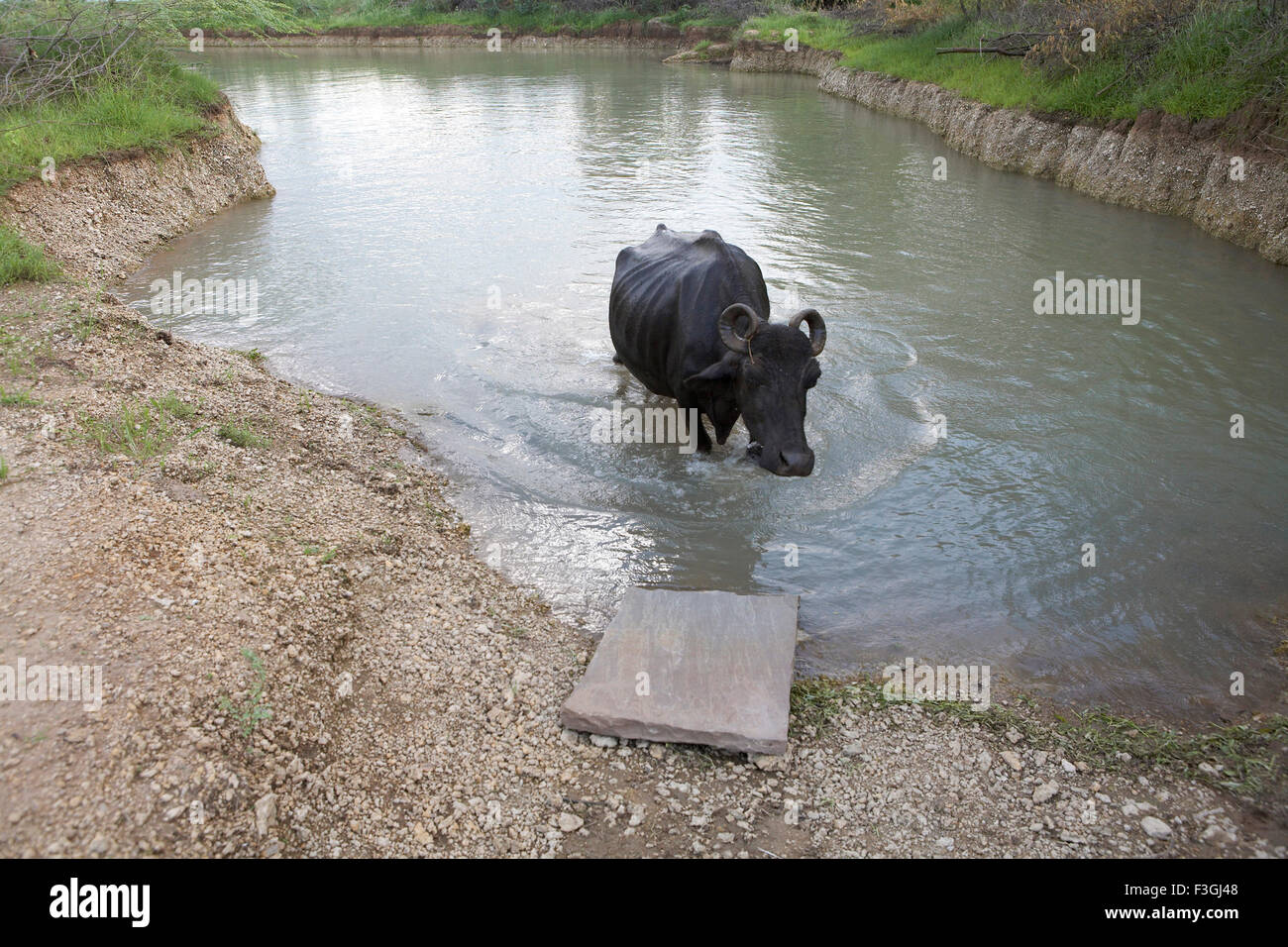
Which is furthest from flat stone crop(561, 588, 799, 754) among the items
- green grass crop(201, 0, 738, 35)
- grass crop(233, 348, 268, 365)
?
green grass crop(201, 0, 738, 35)

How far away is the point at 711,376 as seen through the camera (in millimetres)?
6520

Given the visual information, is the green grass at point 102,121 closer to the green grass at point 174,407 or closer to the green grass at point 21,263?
the green grass at point 21,263

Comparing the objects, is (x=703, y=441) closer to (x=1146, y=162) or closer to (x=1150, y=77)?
(x=1146, y=162)

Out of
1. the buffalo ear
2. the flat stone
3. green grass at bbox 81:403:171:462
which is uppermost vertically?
the buffalo ear

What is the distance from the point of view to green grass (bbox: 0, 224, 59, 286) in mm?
8844

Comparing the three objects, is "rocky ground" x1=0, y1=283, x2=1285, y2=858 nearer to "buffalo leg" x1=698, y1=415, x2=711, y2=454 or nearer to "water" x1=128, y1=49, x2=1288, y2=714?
"water" x1=128, y1=49, x2=1288, y2=714

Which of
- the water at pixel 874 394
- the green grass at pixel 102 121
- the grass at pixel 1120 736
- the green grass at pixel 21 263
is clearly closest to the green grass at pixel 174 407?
the water at pixel 874 394

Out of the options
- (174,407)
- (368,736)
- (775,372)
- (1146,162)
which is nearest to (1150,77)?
(1146,162)

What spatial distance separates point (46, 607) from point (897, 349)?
8.17 m

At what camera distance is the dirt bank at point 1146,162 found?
12.1 meters

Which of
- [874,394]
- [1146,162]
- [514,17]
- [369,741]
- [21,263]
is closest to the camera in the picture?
[369,741]

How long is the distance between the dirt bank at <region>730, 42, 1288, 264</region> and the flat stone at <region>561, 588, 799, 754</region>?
11056 millimetres

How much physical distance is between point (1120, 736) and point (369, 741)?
3866 mm
